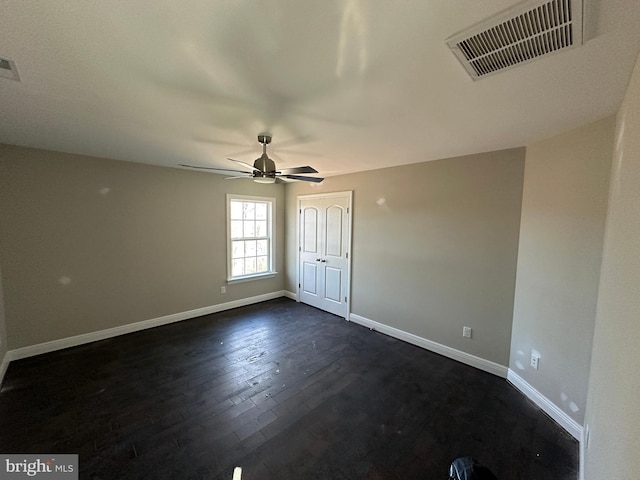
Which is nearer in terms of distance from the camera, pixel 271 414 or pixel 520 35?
pixel 520 35

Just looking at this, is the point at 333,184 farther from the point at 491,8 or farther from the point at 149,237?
the point at 491,8

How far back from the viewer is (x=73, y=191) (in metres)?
3.14

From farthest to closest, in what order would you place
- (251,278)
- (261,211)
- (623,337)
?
(261,211) < (251,278) < (623,337)

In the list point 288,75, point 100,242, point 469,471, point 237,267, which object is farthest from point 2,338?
point 469,471

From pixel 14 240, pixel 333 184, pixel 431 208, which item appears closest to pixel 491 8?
pixel 431 208

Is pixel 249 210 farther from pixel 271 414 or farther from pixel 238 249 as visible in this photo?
→ pixel 271 414

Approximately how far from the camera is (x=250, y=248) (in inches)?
195

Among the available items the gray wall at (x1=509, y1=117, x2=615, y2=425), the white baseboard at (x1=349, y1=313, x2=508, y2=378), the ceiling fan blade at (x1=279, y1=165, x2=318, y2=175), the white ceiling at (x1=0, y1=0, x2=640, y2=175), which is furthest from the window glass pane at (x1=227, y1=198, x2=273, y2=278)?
the gray wall at (x1=509, y1=117, x2=615, y2=425)

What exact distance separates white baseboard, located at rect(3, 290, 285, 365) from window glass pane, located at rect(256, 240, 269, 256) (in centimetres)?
85

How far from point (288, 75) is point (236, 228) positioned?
3667mm

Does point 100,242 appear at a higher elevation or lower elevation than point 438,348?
higher

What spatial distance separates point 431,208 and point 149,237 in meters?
3.91

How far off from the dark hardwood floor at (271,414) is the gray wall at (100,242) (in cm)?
46

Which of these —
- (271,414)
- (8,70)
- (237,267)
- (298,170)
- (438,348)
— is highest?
(8,70)
